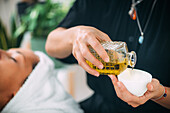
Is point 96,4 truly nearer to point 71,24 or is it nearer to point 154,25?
point 71,24

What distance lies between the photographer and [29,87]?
0.67 meters

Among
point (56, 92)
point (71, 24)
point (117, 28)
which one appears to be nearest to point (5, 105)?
point (56, 92)

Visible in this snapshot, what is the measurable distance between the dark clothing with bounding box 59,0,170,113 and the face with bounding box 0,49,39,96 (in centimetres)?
18

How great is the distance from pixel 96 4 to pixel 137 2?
0.16 metres

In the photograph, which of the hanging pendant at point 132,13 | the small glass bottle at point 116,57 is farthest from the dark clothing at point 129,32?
the small glass bottle at point 116,57

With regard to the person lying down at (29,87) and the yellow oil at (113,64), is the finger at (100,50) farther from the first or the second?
the person lying down at (29,87)

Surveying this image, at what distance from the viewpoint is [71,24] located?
2.18ft

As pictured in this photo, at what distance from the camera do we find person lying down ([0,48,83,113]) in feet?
2.03

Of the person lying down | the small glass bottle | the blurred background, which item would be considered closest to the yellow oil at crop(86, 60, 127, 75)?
the small glass bottle

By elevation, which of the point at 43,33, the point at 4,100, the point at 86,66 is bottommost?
the point at 4,100

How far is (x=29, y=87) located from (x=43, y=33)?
14.8 inches

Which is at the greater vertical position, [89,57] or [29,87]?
[89,57]

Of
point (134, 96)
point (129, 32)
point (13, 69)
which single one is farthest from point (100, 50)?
point (13, 69)

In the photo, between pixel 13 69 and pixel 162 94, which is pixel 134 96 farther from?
pixel 13 69
